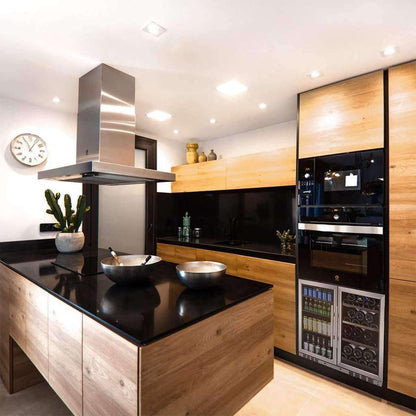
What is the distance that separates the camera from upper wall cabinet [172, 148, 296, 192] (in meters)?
2.62

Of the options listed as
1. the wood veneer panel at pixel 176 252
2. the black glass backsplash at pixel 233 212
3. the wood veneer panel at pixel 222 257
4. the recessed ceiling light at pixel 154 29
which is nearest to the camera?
the recessed ceiling light at pixel 154 29

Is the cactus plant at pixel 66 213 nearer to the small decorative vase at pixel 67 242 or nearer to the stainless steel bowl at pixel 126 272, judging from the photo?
the small decorative vase at pixel 67 242

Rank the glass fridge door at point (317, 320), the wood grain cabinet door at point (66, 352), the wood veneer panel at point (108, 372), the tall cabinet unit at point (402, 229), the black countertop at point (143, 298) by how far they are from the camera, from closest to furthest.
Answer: the wood veneer panel at point (108, 372) → the black countertop at point (143, 298) → the wood grain cabinet door at point (66, 352) → the tall cabinet unit at point (402, 229) → the glass fridge door at point (317, 320)

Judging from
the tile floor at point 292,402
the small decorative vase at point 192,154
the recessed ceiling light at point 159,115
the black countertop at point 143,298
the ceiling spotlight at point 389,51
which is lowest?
the tile floor at point 292,402

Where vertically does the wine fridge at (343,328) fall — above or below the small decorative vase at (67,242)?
below

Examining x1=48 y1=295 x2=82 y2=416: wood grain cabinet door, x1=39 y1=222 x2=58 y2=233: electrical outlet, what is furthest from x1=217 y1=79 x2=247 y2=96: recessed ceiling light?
x1=39 y1=222 x2=58 y2=233: electrical outlet

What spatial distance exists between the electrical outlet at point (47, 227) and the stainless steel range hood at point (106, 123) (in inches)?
36.6

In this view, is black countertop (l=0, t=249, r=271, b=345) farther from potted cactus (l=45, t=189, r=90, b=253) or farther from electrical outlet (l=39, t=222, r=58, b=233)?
electrical outlet (l=39, t=222, r=58, b=233)

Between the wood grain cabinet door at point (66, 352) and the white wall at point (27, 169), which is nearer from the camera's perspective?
the wood grain cabinet door at point (66, 352)

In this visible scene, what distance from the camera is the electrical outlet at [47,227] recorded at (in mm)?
2713

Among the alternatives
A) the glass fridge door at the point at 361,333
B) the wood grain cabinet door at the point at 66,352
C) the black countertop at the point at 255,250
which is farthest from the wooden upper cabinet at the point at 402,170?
the wood grain cabinet door at the point at 66,352

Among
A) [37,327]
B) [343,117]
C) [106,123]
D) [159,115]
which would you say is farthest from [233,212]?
A: [37,327]

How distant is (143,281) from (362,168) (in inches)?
69.5

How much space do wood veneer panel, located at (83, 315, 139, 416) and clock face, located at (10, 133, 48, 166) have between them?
2151mm
